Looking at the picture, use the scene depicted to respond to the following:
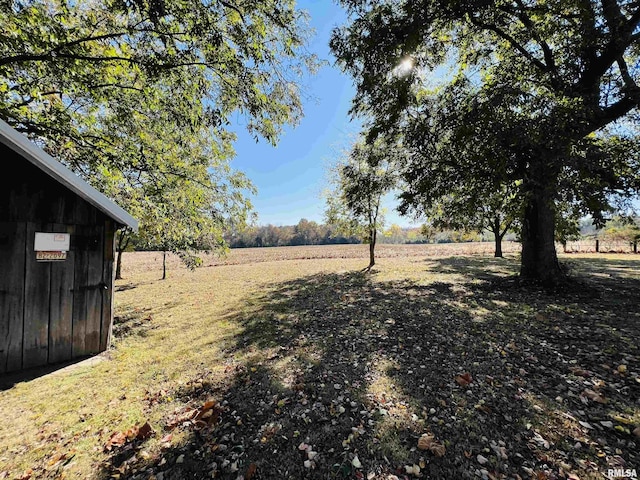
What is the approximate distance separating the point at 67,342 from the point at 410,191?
977 cm

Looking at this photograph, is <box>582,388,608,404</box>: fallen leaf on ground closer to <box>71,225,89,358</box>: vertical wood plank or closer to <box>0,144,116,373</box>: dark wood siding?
<box>0,144,116,373</box>: dark wood siding

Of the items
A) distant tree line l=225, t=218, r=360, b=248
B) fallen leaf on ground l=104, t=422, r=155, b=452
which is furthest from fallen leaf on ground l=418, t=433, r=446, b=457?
distant tree line l=225, t=218, r=360, b=248

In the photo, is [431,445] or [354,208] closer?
[431,445]

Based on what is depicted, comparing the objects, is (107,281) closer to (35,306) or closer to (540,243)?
(35,306)

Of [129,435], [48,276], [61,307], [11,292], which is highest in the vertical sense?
[48,276]

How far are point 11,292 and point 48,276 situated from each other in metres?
0.47

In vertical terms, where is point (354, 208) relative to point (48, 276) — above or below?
above

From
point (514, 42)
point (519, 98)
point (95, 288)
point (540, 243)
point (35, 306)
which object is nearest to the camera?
point (35, 306)

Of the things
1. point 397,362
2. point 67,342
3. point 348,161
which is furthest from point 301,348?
point 348,161

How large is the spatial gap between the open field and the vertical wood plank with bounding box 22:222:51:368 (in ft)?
1.50

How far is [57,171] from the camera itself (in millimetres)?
4148

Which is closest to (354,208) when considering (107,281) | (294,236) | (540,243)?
(540,243)

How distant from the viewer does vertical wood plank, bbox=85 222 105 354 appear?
195 inches

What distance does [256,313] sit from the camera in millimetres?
7797
